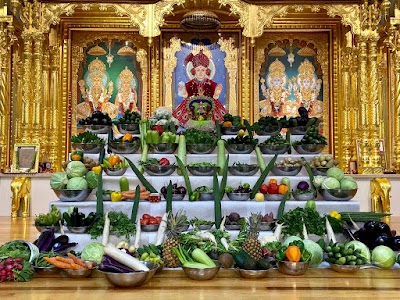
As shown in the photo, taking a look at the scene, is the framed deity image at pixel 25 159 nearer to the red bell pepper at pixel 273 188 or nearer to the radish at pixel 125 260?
the red bell pepper at pixel 273 188

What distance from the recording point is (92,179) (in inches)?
215

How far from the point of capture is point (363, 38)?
10.4 meters

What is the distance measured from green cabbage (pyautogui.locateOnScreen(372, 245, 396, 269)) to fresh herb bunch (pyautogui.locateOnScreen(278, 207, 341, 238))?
1.87ft

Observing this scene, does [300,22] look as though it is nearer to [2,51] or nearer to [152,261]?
[2,51]

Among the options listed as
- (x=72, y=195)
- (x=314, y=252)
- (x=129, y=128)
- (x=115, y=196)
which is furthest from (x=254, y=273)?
(x=129, y=128)

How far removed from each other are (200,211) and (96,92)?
7523mm

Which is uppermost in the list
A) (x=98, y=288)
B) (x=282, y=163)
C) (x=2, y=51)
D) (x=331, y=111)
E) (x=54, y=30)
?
(x=54, y=30)

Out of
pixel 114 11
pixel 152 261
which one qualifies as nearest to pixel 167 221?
pixel 152 261

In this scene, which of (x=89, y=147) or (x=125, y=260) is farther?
(x=89, y=147)

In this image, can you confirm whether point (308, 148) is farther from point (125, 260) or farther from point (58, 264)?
point (58, 264)

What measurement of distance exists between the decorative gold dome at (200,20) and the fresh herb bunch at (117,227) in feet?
19.1

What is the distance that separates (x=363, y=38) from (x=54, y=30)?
686cm

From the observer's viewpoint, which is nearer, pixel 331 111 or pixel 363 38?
pixel 363 38

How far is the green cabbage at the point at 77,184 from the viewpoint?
17.3 feet
